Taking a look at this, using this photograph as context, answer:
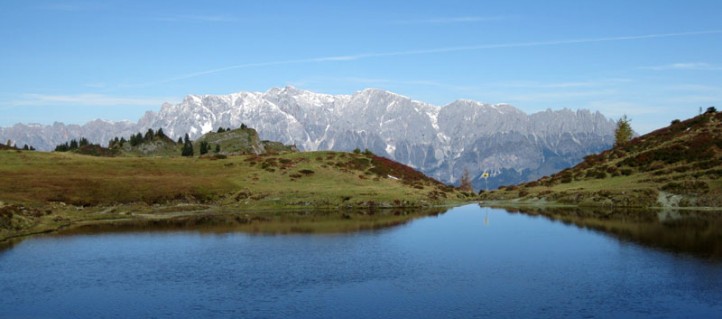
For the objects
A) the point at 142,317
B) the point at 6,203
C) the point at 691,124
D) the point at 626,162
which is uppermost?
the point at 691,124

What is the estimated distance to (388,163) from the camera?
624 feet

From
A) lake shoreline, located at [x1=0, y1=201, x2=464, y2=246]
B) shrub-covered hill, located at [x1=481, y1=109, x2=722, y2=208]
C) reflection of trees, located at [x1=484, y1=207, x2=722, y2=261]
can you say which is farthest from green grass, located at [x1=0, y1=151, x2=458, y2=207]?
reflection of trees, located at [x1=484, y1=207, x2=722, y2=261]

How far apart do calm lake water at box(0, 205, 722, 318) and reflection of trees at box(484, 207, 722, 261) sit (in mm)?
3116

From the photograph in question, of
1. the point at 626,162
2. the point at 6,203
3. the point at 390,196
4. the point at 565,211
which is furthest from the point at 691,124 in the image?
the point at 6,203

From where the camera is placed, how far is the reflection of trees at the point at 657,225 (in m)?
78.1

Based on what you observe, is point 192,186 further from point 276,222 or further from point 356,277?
point 356,277

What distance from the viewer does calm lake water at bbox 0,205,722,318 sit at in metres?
49.9

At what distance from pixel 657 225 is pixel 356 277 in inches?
2304

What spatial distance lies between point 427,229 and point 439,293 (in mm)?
49596

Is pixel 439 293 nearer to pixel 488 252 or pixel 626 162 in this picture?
pixel 488 252

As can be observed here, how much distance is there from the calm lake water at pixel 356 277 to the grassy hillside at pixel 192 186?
31789mm

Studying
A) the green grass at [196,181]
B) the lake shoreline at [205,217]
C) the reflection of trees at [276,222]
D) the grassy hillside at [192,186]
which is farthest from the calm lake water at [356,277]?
the green grass at [196,181]

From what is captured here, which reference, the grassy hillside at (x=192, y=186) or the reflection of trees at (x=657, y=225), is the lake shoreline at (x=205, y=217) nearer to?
the grassy hillside at (x=192, y=186)

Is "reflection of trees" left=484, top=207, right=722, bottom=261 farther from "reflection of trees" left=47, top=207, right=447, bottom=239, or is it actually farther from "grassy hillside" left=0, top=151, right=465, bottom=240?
"grassy hillside" left=0, top=151, right=465, bottom=240
